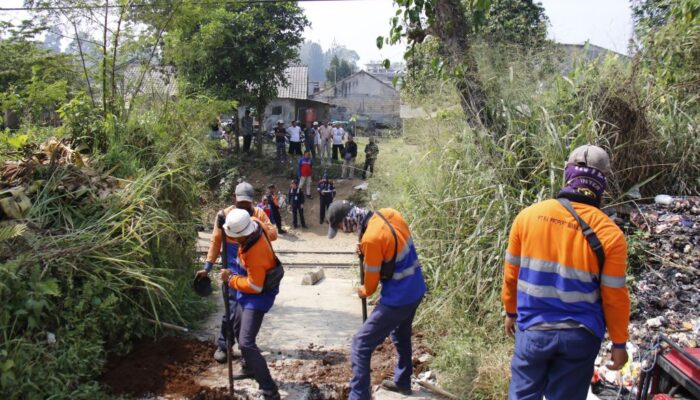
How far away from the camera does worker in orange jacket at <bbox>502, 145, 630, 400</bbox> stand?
303 centimetres

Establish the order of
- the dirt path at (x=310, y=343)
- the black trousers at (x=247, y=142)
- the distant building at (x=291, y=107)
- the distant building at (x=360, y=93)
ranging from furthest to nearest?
the distant building at (x=360, y=93) → the distant building at (x=291, y=107) → the black trousers at (x=247, y=142) → the dirt path at (x=310, y=343)

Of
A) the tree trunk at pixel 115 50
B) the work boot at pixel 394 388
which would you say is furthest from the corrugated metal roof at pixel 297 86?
the work boot at pixel 394 388

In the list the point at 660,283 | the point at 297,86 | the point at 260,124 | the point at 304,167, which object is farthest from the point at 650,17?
the point at 297,86

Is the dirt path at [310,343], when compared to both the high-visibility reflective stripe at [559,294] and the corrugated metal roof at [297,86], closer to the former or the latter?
the high-visibility reflective stripe at [559,294]

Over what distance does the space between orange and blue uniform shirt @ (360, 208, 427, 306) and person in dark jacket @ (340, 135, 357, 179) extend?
1500cm

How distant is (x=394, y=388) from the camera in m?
4.76

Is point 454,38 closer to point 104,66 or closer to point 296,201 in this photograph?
point 104,66

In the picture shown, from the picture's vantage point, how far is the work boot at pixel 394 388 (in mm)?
4746

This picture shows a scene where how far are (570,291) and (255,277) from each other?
2.50 m

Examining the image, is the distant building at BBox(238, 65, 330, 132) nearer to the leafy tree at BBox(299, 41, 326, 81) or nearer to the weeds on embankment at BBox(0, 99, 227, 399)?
the weeds on embankment at BBox(0, 99, 227, 399)

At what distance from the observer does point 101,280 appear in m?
4.83

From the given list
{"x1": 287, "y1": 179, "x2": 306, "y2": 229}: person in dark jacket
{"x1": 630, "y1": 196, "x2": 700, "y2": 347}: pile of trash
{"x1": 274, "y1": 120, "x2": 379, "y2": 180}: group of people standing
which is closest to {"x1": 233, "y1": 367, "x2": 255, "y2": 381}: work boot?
{"x1": 630, "y1": 196, "x2": 700, "y2": 347}: pile of trash

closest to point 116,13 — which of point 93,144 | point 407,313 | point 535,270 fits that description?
point 93,144

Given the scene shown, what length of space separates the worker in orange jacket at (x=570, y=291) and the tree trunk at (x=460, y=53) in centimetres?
364
